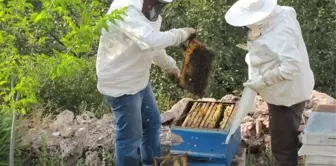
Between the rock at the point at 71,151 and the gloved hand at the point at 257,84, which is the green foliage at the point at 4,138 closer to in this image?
the rock at the point at 71,151

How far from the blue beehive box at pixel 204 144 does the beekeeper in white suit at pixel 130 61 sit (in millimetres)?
289

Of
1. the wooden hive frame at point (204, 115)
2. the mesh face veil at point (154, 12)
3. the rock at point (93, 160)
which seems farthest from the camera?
the rock at point (93, 160)

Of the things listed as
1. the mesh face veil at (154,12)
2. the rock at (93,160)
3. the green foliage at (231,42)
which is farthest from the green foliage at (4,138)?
the green foliage at (231,42)

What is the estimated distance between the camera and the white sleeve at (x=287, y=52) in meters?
4.02

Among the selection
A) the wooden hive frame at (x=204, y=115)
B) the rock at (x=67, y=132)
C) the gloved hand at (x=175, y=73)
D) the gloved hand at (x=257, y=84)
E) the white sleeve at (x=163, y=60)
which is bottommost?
the rock at (x=67, y=132)

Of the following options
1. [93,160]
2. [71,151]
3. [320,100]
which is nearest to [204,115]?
[93,160]

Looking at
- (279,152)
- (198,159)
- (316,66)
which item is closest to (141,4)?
(198,159)

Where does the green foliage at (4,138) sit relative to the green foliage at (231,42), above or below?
below

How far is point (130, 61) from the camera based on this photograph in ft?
14.1

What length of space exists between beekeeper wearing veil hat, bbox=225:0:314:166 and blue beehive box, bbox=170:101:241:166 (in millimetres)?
344

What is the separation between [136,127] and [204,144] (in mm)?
485

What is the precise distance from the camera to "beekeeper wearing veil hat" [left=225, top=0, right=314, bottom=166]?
4070mm

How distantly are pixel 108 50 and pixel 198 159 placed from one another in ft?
3.27

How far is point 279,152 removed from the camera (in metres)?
4.58
